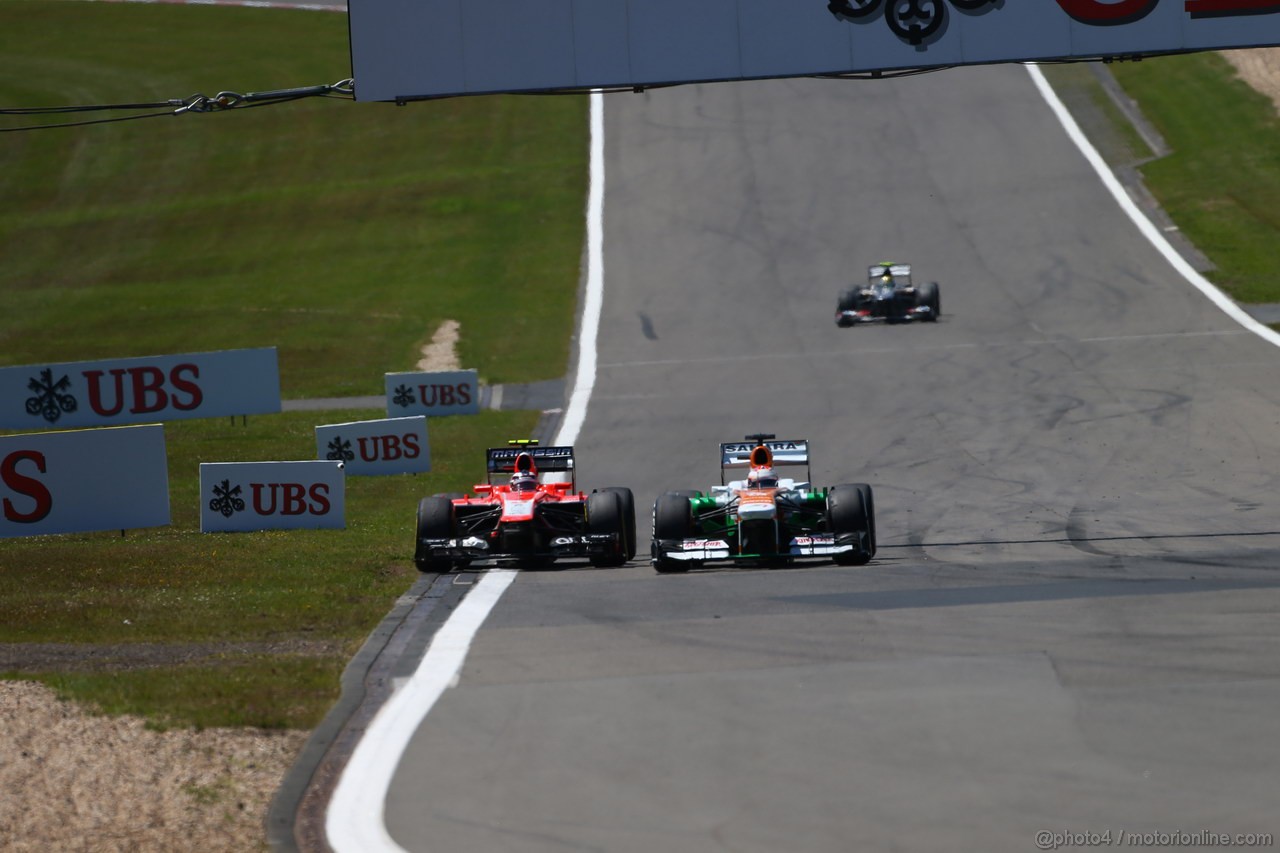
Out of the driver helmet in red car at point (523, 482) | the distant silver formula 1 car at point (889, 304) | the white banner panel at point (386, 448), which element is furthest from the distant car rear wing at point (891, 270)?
the driver helmet in red car at point (523, 482)

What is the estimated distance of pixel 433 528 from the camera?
59.9ft

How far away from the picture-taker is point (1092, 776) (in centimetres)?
941

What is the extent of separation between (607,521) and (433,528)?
1.98 meters

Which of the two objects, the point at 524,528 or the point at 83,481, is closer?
the point at 524,528

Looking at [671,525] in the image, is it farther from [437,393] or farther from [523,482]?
[437,393]

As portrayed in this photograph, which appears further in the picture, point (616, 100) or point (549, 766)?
point (616, 100)

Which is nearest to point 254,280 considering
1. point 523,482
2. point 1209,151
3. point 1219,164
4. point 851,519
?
point 1219,164

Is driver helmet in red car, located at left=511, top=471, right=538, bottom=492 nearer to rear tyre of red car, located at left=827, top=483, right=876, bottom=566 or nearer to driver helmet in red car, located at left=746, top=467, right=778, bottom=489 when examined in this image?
driver helmet in red car, located at left=746, top=467, right=778, bottom=489

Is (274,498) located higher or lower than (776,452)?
lower

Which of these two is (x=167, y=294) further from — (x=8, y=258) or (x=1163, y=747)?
(x=1163, y=747)

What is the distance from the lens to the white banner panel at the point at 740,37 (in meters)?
20.3

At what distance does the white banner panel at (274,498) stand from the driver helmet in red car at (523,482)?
3.60m

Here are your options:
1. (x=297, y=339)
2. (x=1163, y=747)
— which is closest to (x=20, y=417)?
(x=297, y=339)

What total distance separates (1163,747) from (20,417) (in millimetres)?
26450
